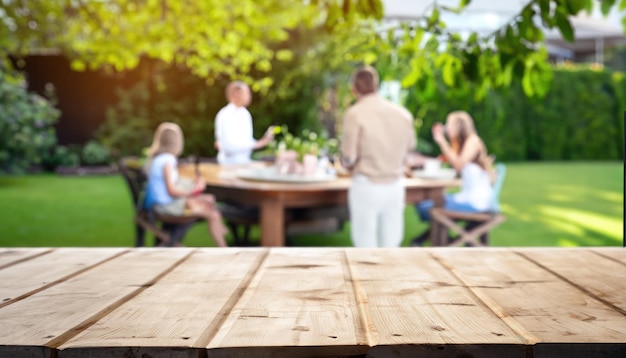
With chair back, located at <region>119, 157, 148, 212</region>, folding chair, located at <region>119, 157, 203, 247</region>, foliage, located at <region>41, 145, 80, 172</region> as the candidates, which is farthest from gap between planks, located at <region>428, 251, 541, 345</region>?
foliage, located at <region>41, 145, 80, 172</region>

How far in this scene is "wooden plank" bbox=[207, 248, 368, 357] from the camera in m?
1.02

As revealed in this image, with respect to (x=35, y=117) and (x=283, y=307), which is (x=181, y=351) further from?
(x=35, y=117)

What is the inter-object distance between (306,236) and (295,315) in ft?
23.0

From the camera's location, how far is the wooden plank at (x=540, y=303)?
106 centimetres

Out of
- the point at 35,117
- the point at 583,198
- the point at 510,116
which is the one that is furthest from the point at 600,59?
the point at 35,117

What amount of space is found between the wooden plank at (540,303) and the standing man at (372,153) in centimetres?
293

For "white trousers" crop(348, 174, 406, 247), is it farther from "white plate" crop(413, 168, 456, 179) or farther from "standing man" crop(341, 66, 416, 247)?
"white plate" crop(413, 168, 456, 179)

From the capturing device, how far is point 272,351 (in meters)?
1.01

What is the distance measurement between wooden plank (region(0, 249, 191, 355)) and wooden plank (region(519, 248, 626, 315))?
848mm

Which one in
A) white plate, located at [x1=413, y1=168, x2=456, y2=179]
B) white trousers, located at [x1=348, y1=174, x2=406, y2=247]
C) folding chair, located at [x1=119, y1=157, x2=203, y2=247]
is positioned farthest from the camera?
white plate, located at [x1=413, y1=168, x2=456, y2=179]

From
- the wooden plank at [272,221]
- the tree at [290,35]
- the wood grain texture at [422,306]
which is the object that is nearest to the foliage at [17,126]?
the tree at [290,35]

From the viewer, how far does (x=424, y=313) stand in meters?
1.20

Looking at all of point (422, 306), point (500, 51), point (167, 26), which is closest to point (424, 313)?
point (422, 306)

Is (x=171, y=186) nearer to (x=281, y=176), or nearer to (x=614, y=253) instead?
(x=281, y=176)
